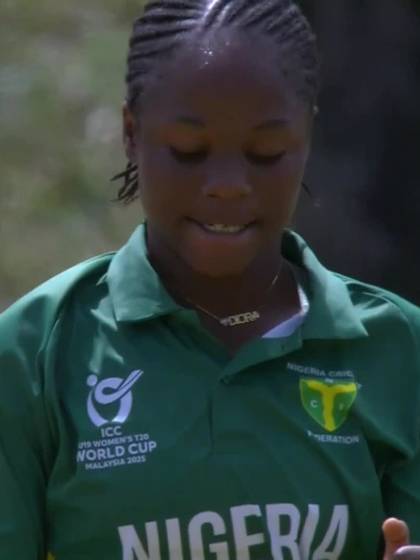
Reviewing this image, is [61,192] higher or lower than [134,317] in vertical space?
lower

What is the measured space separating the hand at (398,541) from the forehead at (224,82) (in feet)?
2.17

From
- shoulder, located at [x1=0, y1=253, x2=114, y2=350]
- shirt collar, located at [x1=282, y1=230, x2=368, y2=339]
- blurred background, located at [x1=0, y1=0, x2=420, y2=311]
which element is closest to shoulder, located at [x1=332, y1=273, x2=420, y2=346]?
shirt collar, located at [x1=282, y1=230, x2=368, y2=339]

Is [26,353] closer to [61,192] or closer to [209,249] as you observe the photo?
[209,249]

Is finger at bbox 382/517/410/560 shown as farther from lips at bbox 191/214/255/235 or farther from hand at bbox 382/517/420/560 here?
lips at bbox 191/214/255/235

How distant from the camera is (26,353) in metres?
2.95

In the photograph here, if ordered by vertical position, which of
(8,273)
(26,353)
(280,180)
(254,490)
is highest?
(280,180)

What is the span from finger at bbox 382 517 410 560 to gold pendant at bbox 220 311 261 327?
0.43 metres

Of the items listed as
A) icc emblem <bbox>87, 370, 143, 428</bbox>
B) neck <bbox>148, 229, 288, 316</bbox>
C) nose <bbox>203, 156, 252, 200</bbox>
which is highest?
nose <bbox>203, 156, 252, 200</bbox>

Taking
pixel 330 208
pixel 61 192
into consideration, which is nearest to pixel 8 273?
pixel 61 192

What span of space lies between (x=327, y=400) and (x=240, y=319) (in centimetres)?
21

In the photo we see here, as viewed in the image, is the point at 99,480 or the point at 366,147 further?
the point at 366,147

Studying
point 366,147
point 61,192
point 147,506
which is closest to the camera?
point 147,506

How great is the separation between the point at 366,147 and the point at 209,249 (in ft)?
5.53

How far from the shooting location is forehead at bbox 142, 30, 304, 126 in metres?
2.87
